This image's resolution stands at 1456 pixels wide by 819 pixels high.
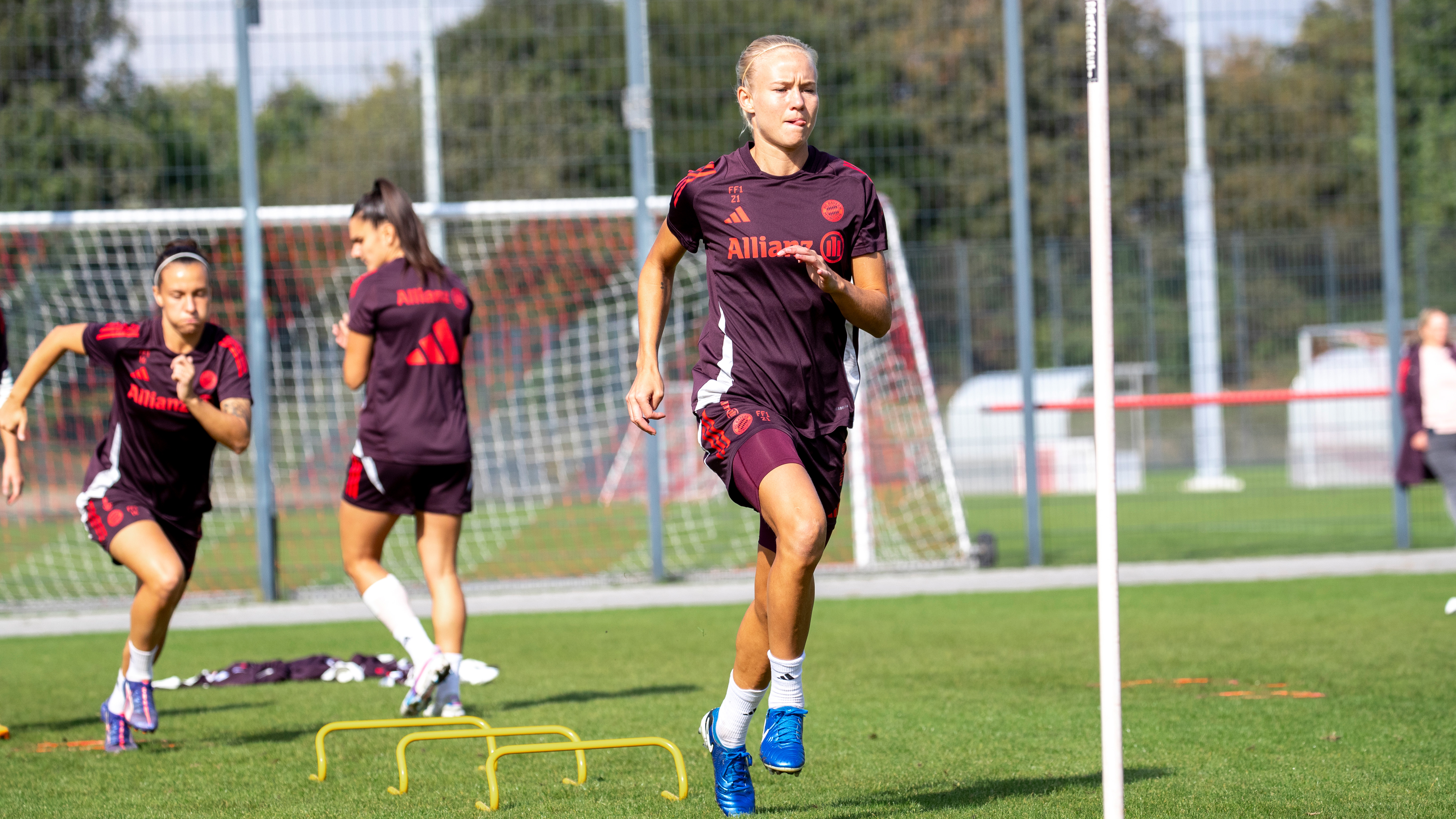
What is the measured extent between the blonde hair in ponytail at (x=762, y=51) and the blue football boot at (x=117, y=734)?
137 inches

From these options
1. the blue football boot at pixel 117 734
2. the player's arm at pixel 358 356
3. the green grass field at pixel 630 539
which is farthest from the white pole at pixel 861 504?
the blue football boot at pixel 117 734

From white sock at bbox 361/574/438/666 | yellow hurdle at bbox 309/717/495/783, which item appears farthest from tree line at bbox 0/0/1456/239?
yellow hurdle at bbox 309/717/495/783

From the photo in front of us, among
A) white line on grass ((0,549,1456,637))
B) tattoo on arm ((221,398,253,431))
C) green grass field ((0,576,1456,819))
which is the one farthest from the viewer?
white line on grass ((0,549,1456,637))

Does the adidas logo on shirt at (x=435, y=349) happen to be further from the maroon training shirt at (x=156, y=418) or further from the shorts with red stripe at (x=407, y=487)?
the maroon training shirt at (x=156, y=418)

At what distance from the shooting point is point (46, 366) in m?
5.91

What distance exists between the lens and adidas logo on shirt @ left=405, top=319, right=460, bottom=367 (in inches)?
248

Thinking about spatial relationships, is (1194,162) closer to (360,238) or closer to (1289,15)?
(1289,15)

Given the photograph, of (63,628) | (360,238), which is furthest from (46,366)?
(63,628)

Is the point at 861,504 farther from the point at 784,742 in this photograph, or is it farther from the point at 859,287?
the point at 784,742

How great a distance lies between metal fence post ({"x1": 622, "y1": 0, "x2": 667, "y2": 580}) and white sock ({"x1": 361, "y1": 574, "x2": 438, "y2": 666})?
5222 millimetres

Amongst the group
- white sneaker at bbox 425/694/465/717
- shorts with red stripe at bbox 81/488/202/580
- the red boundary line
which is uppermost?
the red boundary line

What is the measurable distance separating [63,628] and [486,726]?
22.1 feet

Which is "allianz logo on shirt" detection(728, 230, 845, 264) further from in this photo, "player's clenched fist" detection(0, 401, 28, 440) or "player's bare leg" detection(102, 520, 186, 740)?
"player's clenched fist" detection(0, 401, 28, 440)

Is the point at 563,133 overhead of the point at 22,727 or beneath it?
overhead
